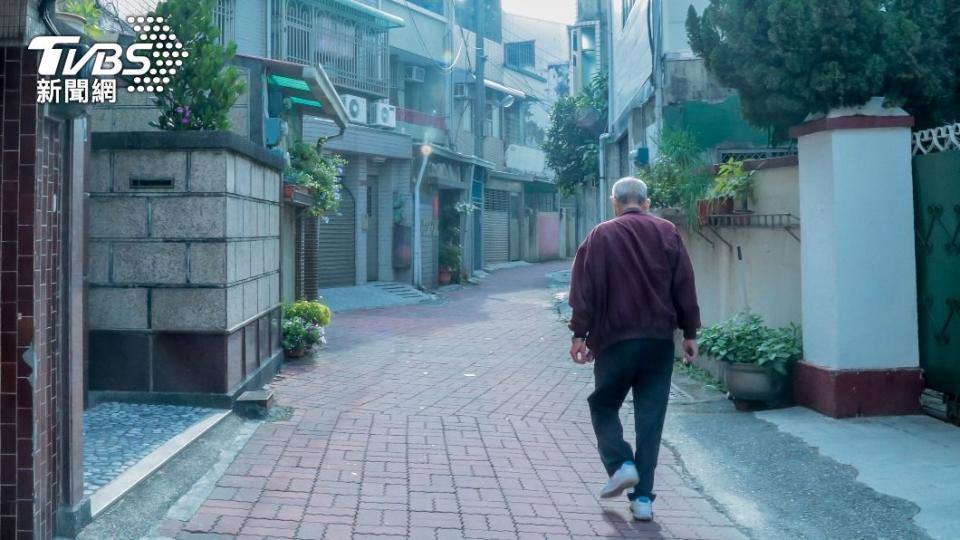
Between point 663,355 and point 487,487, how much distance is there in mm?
1377

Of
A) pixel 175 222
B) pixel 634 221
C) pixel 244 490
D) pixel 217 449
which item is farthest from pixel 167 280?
pixel 634 221

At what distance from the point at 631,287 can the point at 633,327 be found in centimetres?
22

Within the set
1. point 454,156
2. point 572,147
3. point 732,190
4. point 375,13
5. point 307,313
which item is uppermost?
point 375,13

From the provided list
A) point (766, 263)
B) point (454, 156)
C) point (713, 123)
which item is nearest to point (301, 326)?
point (766, 263)

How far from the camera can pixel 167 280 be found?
731 centimetres

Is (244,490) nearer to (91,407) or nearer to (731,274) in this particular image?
(91,407)

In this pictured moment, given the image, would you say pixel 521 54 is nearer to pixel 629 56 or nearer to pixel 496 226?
pixel 496 226

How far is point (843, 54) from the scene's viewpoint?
23.1 ft

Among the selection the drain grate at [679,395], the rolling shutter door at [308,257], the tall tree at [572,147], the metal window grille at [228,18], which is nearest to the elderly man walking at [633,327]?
the drain grate at [679,395]

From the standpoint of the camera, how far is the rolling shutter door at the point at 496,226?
34062 mm

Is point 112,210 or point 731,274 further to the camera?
point 731,274

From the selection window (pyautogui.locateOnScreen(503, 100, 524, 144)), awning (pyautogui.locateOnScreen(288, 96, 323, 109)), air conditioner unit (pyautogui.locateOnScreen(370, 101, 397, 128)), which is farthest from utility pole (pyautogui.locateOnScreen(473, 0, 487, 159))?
awning (pyautogui.locateOnScreen(288, 96, 323, 109))

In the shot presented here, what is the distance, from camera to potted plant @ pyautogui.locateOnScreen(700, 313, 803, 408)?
24.9 ft

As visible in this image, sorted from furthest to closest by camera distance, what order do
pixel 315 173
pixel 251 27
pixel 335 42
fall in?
pixel 335 42 < pixel 251 27 < pixel 315 173
